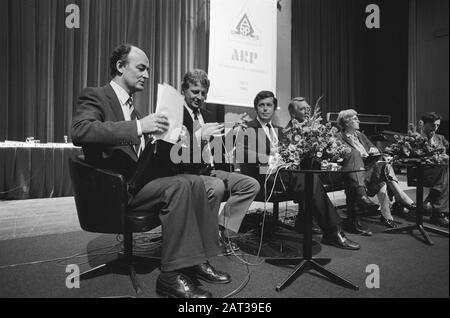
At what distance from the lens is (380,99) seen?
754 centimetres

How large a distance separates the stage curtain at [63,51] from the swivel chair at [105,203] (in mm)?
3277

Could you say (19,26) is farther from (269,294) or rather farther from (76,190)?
(269,294)

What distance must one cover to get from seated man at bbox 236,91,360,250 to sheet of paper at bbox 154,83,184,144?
28.6 inches

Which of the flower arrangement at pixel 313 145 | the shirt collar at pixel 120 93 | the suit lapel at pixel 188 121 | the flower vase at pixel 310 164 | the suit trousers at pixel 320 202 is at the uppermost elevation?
the shirt collar at pixel 120 93

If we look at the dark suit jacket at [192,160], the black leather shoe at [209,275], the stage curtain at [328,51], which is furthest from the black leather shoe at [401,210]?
the stage curtain at [328,51]

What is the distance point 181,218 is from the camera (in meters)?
1.45

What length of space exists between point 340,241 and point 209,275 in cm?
107

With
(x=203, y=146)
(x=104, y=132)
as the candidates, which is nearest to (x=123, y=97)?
(x=104, y=132)

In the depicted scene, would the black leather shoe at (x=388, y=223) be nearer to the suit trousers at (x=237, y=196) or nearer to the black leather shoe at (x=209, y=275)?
the suit trousers at (x=237, y=196)

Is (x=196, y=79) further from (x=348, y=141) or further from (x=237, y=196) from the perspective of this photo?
(x=348, y=141)

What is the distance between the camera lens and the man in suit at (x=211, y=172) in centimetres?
190

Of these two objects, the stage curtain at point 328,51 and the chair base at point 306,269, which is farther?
the stage curtain at point 328,51

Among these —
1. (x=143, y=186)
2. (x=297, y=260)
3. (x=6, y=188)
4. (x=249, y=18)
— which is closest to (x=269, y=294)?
(x=297, y=260)

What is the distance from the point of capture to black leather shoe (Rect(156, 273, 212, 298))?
4.52 ft
